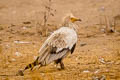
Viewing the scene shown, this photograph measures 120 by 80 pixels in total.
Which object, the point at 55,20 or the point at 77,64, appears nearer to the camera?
the point at 77,64

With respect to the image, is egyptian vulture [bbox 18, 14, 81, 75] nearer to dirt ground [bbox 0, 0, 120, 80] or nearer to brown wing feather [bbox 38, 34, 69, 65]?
brown wing feather [bbox 38, 34, 69, 65]

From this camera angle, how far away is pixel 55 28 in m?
12.3

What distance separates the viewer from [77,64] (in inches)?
305

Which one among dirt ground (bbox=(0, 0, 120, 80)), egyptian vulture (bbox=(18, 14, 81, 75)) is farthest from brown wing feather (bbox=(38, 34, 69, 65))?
dirt ground (bbox=(0, 0, 120, 80))

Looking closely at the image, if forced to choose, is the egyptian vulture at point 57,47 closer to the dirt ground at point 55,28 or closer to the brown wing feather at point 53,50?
the brown wing feather at point 53,50

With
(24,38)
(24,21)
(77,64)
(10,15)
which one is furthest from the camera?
(10,15)

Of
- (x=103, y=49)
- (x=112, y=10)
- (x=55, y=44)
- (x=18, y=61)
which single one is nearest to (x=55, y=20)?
(x=112, y=10)

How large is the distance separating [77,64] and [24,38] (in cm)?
364

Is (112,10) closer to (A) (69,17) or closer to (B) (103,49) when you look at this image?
(B) (103,49)

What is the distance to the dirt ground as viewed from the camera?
6832 mm

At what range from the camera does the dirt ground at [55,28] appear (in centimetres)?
683

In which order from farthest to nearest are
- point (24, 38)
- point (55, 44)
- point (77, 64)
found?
1. point (24, 38)
2. point (77, 64)
3. point (55, 44)

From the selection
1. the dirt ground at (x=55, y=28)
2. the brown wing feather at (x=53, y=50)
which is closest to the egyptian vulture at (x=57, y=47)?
the brown wing feather at (x=53, y=50)

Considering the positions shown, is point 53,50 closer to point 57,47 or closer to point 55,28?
point 57,47
